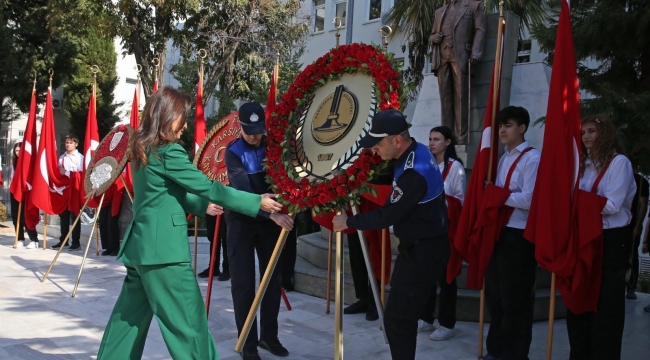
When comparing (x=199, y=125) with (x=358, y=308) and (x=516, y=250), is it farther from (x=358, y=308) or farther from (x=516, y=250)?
(x=516, y=250)

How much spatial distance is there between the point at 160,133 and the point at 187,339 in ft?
3.76

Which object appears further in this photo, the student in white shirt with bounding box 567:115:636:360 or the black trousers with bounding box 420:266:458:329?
the black trousers with bounding box 420:266:458:329

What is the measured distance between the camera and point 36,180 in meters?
9.80

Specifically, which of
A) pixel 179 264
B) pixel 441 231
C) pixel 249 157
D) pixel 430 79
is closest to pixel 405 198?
pixel 441 231

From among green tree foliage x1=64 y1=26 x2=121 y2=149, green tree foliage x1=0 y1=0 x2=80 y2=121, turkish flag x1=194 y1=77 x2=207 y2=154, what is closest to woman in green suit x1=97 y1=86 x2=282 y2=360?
turkish flag x1=194 y1=77 x2=207 y2=154

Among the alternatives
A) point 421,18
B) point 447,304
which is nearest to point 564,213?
point 447,304

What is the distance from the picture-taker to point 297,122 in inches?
168

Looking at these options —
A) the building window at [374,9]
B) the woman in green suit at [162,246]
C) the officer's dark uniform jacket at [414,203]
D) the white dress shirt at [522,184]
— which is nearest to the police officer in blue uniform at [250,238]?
the woman in green suit at [162,246]

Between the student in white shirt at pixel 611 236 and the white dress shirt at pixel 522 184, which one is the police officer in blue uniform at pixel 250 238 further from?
the student in white shirt at pixel 611 236

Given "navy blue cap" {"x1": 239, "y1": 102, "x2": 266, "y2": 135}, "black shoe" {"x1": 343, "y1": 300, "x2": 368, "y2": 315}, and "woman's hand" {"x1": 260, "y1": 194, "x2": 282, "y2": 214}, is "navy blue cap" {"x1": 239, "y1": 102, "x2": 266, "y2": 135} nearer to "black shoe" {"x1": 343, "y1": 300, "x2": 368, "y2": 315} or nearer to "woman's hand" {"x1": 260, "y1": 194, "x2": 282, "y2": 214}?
"woman's hand" {"x1": 260, "y1": 194, "x2": 282, "y2": 214}

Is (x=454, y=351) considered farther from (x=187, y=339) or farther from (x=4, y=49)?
(x=4, y=49)

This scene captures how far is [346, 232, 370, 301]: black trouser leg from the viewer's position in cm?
572

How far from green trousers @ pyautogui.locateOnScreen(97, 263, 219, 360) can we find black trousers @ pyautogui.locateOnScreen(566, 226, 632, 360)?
2.52 metres

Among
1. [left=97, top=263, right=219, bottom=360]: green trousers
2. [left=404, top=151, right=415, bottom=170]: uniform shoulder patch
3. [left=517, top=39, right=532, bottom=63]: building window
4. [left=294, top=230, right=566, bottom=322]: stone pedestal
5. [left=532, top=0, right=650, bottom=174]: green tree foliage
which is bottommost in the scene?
[left=294, top=230, right=566, bottom=322]: stone pedestal
